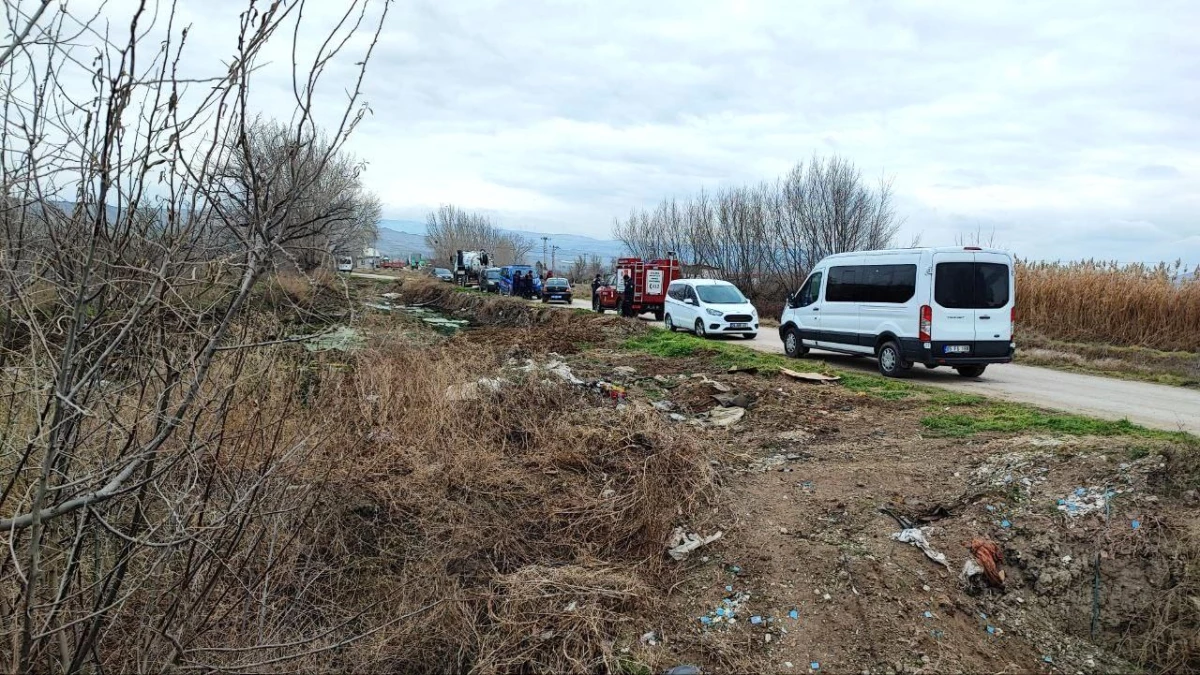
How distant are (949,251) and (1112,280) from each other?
11.1 m

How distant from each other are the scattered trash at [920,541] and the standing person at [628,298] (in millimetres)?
19409

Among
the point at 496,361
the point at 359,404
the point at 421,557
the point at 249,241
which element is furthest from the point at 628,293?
the point at 249,241

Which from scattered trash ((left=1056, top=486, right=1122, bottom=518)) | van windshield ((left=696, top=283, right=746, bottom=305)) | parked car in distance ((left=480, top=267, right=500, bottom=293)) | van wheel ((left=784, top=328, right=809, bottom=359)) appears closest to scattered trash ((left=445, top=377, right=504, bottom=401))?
scattered trash ((left=1056, top=486, right=1122, bottom=518))

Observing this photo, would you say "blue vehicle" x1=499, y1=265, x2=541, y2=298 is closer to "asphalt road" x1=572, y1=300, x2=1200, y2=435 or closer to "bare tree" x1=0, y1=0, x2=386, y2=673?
"asphalt road" x1=572, y1=300, x2=1200, y2=435

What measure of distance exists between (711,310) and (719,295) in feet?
3.12

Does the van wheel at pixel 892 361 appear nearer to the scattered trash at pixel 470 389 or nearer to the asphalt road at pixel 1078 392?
the asphalt road at pixel 1078 392

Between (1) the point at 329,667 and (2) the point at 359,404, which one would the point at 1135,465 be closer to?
(1) the point at 329,667

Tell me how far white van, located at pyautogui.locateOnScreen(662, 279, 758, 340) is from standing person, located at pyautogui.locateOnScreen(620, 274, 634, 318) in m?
3.86

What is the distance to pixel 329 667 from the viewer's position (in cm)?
449

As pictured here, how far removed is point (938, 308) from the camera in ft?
37.2

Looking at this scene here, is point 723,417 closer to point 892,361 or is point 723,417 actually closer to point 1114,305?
point 892,361

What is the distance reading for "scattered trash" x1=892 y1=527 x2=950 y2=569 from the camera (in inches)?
188

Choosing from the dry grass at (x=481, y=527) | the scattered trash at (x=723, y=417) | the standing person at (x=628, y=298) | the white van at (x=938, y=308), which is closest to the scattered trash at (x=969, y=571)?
the dry grass at (x=481, y=527)

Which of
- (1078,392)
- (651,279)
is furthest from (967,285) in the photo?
A: (651,279)
